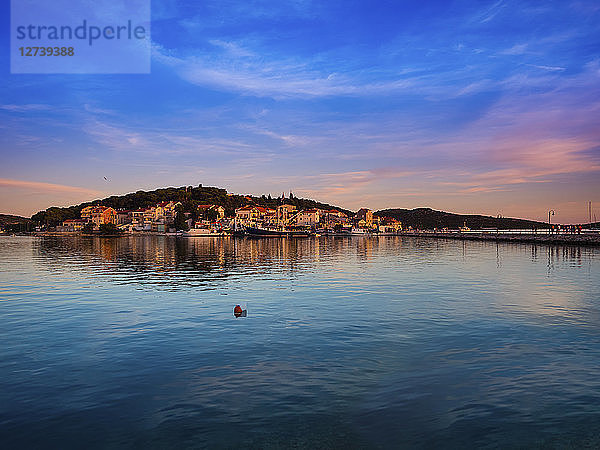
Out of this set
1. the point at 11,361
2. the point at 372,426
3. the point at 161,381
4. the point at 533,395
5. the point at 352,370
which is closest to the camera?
the point at 372,426

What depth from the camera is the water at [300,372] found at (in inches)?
394

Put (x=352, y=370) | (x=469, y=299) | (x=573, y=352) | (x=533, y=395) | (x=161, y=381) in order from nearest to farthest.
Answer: (x=533, y=395), (x=161, y=381), (x=352, y=370), (x=573, y=352), (x=469, y=299)

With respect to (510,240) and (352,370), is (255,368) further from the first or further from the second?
(510,240)

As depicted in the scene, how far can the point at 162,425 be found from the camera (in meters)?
10.4

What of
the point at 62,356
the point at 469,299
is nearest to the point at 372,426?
the point at 62,356

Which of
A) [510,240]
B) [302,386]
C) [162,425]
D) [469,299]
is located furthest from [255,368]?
[510,240]

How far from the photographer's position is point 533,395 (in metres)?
12.1

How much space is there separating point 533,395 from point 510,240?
13859 centimetres

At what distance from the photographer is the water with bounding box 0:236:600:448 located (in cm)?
1001

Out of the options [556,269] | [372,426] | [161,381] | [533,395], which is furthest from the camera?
[556,269]

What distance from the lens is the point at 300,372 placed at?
14.0 metres

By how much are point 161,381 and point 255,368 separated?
293 centimetres

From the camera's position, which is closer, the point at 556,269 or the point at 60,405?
the point at 60,405

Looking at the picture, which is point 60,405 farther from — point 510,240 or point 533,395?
point 510,240
